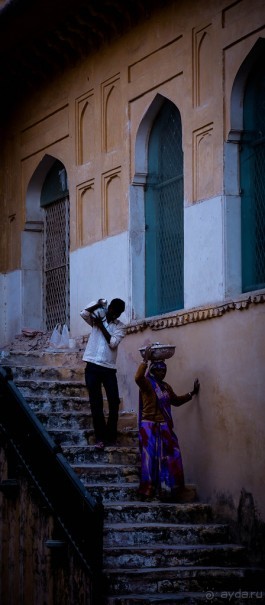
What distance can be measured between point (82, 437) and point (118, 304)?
1350mm

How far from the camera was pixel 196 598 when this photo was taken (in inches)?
480

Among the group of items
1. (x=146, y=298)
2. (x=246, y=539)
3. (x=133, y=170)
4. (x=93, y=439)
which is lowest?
(x=246, y=539)

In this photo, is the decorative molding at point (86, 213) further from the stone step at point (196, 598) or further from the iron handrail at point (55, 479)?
the stone step at point (196, 598)

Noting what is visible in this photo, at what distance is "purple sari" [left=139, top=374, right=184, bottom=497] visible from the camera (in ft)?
44.8

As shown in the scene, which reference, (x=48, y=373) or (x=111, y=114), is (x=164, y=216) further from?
(x=48, y=373)

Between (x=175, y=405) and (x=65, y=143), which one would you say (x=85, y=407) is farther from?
(x=65, y=143)

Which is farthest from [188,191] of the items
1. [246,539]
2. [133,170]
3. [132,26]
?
[246,539]

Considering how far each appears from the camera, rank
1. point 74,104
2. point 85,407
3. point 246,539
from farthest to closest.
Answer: point 74,104, point 85,407, point 246,539

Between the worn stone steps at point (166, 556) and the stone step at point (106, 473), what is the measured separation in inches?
44.1

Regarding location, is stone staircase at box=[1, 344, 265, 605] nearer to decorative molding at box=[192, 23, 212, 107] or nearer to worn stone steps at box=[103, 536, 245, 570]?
worn stone steps at box=[103, 536, 245, 570]

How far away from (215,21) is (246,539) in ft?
16.2

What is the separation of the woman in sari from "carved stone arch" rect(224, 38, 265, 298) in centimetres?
105

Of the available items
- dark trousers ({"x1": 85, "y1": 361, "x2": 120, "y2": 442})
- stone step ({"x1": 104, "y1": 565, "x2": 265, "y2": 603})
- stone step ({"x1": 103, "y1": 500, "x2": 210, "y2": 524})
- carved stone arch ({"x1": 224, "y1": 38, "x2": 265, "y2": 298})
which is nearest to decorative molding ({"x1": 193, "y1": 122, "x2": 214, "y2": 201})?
carved stone arch ({"x1": 224, "y1": 38, "x2": 265, "y2": 298})

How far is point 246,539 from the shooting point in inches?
516
